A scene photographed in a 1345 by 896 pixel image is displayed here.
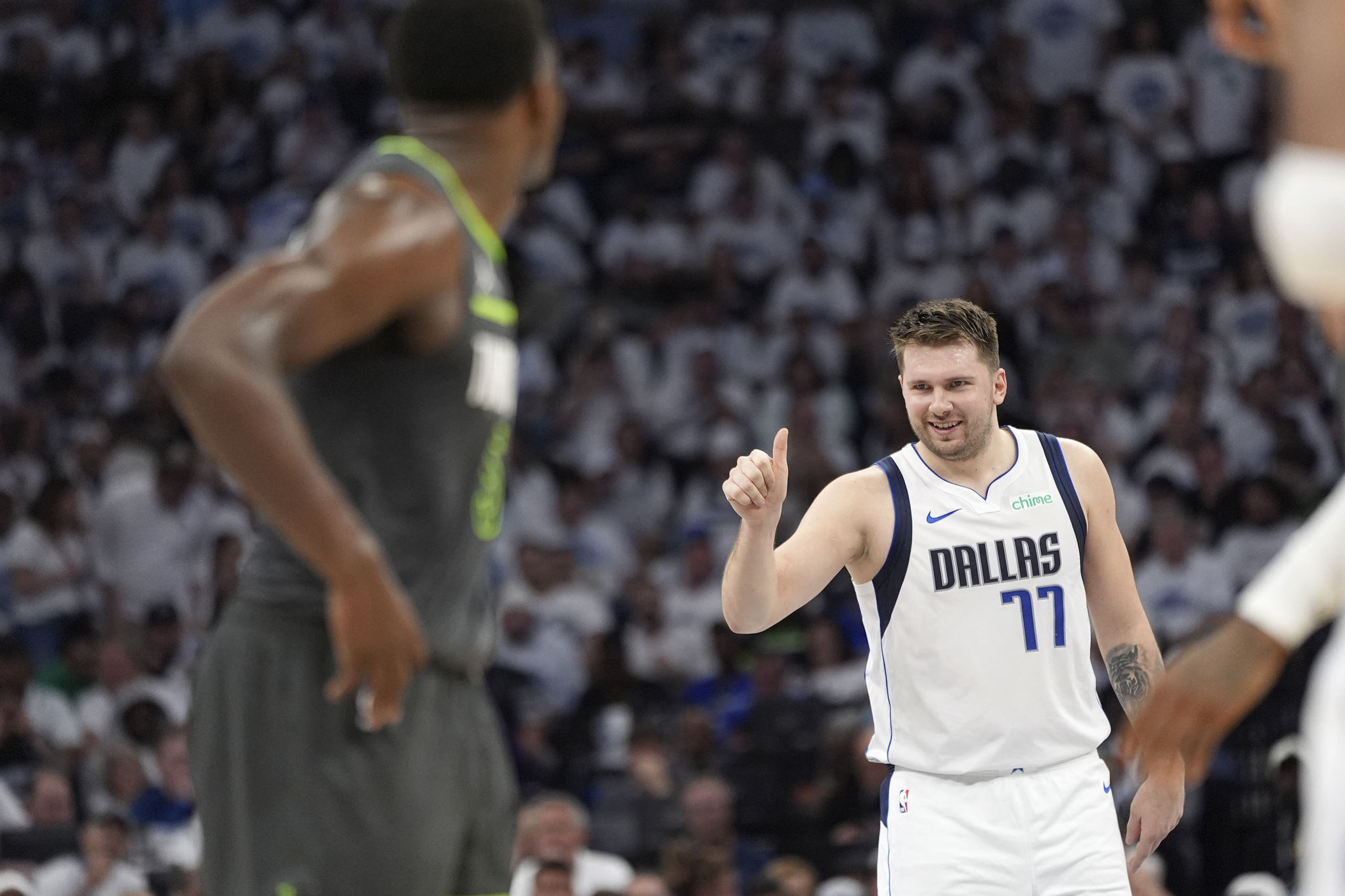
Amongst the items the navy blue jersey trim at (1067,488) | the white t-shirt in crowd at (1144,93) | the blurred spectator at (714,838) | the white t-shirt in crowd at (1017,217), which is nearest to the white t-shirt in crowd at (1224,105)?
the white t-shirt in crowd at (1144,93)

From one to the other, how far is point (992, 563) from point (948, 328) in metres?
0.74

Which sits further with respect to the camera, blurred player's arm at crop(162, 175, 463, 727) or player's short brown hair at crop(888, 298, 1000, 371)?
player's short brown hair at crop(888, 298, 1000, 371)

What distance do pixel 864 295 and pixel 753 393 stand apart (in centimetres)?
151

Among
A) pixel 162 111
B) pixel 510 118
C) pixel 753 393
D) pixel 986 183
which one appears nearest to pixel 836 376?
pixel 753 393

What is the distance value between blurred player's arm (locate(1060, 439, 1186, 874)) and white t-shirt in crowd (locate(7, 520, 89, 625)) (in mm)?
7755

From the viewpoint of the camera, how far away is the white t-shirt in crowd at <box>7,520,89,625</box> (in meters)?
10.9

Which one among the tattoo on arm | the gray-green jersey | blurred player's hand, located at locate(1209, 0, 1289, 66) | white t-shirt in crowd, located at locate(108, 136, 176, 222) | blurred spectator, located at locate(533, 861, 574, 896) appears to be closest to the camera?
blurred player's hand, located at locate(1209, 0, 1289, 66)

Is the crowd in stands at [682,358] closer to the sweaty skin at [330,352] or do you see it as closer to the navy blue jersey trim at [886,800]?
the navy blue jersey trim at [886,800]

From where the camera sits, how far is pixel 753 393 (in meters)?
12.4

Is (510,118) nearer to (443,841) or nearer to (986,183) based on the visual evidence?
(443,841)

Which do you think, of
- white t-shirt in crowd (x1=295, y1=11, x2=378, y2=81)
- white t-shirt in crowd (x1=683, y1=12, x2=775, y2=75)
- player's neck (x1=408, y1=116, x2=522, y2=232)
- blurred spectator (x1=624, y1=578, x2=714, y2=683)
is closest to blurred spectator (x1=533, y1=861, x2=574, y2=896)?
blurred spectator (x1=624, y1=578, x2=714, y2=683)

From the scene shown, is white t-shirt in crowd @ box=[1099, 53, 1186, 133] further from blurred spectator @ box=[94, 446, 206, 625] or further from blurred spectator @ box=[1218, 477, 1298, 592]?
blurred spectator @ box=[94, 446, 206, 625]

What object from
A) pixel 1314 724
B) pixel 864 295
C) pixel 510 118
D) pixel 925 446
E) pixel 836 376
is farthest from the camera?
pixel 864 295

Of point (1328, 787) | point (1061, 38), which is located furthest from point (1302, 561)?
point (1061, 38)
